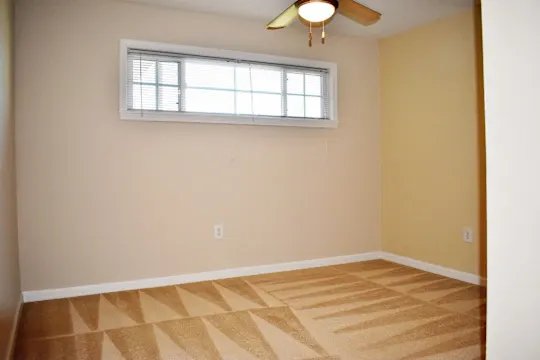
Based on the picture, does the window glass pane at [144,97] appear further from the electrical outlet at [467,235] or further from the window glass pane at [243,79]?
the electrical outlet at [467,235]

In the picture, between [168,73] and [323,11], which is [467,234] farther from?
[168,73]

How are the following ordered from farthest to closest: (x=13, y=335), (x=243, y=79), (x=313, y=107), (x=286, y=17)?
(x=313, y=107)
(x=243, y=79)
(x=286, y=17)
(x=13, y=335)

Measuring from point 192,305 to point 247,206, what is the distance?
105cm

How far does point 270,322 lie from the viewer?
2.39 metres

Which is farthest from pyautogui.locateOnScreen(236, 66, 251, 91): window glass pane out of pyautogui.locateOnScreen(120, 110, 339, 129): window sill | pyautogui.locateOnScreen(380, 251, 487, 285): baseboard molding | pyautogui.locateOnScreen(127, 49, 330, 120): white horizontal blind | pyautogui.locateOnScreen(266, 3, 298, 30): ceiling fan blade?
pyautogui.locateOnScreen(380, 251, 487, 285): baseboard molding

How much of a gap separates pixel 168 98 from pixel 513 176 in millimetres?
2768

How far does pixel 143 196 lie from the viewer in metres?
3.11

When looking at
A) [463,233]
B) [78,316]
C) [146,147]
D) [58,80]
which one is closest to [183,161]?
[146,147]

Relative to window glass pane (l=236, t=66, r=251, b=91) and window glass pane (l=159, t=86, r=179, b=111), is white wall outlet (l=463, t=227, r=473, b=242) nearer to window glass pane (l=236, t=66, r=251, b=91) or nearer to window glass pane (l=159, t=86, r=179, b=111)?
window glass pane (l=236, t=66, r=251, b=91)

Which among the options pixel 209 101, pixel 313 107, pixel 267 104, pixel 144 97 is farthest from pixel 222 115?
pixel 313 107

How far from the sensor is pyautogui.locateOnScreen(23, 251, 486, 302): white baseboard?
2.86m

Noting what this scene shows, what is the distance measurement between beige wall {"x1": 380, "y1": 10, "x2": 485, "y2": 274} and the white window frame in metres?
0.62

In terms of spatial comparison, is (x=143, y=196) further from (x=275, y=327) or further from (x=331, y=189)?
(x=331, y=189)

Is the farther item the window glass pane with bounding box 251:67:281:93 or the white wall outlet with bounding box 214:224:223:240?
the window glass pane with bounding box 251:67:281:93
